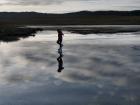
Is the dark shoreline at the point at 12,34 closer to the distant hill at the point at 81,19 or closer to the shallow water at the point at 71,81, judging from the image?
the shallow water at the point at 71,81

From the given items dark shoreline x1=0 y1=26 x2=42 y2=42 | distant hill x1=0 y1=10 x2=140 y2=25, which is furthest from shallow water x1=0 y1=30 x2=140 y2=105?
distant hill x1=0 y1=10 x2=140 y2=25

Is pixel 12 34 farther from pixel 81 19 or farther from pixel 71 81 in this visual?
pixel 81 19

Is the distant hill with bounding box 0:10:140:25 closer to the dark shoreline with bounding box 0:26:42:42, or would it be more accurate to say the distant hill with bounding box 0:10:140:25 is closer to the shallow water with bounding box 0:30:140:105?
the dark shoreline with bounding box 0:26:42:42

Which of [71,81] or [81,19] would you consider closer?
[71,81]

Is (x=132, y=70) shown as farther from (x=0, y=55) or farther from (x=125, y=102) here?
(x=0, y=55)

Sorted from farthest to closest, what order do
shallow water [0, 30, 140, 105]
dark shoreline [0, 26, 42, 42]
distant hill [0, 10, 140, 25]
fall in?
distant hill [0, 10, 140, 25] → dark shoreline [0, 26, 42, 42] → shallow water [0, 30, 140, 105]

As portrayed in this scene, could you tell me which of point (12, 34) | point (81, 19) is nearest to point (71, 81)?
point (12, 34)

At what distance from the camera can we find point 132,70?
62.8 ft

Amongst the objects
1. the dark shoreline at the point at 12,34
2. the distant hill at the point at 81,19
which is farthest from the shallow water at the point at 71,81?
the distant hill at the point at 81,19

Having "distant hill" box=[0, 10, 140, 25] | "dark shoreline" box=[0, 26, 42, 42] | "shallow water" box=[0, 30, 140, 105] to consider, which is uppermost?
"shallow water" box=[0, 30, 140, 105]

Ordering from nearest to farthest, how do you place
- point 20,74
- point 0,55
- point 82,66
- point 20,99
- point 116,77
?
1. point 20,99
2. point 116,77
3. point 20,74
4. point 82,66
5. point 0,55

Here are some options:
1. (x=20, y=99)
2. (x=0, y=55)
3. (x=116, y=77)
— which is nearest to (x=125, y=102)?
(x=20, y=99)

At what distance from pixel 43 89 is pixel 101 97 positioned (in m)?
2.56

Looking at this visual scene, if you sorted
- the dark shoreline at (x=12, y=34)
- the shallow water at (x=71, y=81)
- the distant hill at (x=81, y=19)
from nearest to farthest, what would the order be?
1. the shallow water at (x=71, y=81)
2. the dark shoreline at (x=12, y=34)
3. the distant hill at (x=81, y=19)
